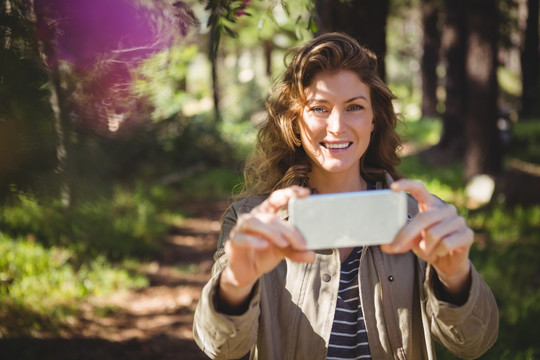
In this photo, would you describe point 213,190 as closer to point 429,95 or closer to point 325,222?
point 325,222

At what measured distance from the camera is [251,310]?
Answer: 1.34m

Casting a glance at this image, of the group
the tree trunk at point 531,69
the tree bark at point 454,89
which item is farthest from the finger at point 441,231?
the tree trunk at point 531,69

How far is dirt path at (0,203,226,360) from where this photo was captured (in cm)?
306

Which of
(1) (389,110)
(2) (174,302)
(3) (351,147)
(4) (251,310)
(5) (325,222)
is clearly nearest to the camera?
(5) (325,222)

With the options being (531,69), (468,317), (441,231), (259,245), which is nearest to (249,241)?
(259,245)

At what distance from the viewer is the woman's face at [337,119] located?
160 centimetres

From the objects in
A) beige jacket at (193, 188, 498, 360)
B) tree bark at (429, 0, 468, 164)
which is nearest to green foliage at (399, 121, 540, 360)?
beige jacket at (193, 188, 498, 360)

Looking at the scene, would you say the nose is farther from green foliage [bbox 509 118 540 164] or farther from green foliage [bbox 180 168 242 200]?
green foliage [bbox 509 118 540 164]

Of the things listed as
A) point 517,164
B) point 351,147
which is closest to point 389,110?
point 351,147

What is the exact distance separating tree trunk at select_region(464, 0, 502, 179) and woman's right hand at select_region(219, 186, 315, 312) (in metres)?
6.55

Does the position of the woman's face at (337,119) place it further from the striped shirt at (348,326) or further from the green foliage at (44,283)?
the green foliage at (44,283)

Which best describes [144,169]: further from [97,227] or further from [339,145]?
[339,145]

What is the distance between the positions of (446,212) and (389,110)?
76 cm

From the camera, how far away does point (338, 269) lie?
63.9 inches
